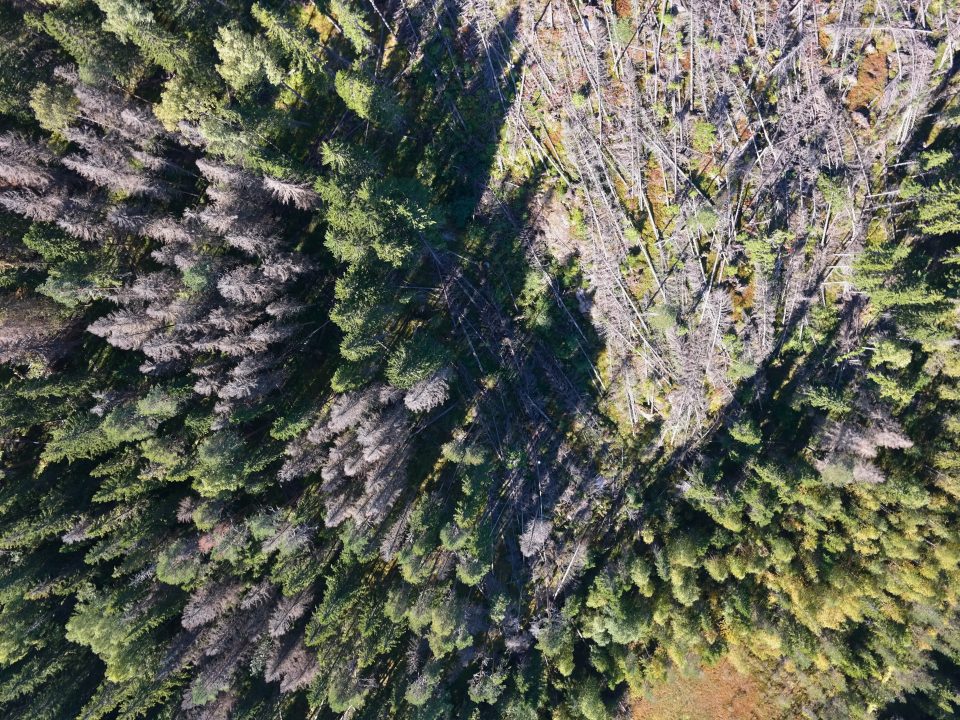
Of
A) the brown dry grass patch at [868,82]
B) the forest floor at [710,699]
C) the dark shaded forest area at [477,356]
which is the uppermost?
the brown dry grass patch at [868,82]

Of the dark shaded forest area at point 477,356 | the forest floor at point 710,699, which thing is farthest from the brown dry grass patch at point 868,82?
the forest floor at point 710,699

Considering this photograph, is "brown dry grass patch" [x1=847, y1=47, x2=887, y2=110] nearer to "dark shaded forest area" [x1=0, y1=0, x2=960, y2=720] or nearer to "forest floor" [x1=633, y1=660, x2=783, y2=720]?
"dark shaded forest area" [x1=0, y1=0, x2=960, y2=720]

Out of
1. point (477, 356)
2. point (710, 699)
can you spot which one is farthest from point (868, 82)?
point (710, 699)

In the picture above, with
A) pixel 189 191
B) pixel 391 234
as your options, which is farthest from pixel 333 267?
pixel 189 191

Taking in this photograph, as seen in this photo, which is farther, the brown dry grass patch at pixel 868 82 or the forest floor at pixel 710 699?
the forest floor at pixel 710 699

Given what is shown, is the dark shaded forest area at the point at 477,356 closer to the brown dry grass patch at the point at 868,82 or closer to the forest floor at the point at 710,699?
the brown dry grass patch at the point at 868,82
